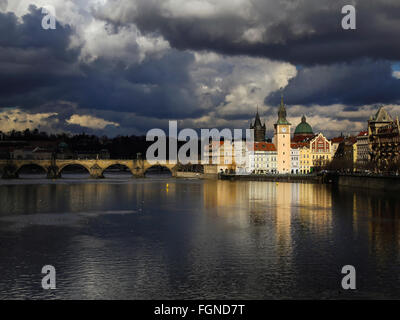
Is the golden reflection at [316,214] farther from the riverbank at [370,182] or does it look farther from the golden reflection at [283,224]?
the riverbank at [370,182]

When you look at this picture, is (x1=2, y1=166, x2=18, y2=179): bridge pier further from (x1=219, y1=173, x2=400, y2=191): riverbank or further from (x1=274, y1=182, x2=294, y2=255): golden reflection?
(x1=274, y1=182, x2=294, y2=255): golden reflection

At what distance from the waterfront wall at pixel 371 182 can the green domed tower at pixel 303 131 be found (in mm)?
73785

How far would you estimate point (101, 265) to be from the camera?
914 inches

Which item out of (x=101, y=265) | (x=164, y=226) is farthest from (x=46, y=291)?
(x=164, y=226)

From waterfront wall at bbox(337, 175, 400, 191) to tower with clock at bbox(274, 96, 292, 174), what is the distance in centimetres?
4696

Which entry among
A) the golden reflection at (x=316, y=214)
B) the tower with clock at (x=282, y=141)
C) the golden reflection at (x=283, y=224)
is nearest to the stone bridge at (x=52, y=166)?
the tower with clock at (x=282, y=141)

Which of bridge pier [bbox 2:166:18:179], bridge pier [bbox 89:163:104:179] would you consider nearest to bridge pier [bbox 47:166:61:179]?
bridge pier [bbox 2:166:18:179]

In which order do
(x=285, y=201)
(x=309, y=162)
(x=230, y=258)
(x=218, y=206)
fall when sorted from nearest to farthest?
(x=230, y=258) → (x=218, y=206) → (x=285, y=201) → (x=309, y=162)

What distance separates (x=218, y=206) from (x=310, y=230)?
1877 cm

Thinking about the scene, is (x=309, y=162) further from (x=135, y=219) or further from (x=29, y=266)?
(x=29, y=266)

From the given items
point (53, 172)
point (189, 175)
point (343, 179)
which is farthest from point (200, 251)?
point (189, 175)

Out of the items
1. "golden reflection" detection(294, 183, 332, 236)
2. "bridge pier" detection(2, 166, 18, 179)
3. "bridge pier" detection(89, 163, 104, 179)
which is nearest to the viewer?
"golden reflection" detection(294, 183, 332, 236)

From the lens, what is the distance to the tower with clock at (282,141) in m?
138

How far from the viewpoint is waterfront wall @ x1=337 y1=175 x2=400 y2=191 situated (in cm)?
6631
